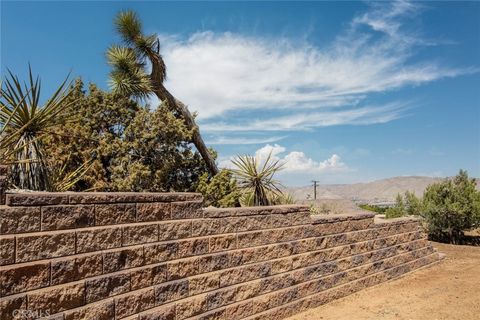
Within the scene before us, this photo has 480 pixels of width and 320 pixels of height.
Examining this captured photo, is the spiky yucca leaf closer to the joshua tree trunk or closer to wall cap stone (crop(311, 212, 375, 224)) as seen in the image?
the joshua tree trunk

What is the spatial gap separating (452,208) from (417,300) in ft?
31.3

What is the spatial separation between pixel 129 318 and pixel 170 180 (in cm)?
1319

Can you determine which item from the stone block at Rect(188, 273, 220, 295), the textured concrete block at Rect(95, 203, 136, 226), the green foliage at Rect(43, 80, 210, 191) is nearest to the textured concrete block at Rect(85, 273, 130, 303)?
the textured concrete block at Rect(95, 203, 136, 226)

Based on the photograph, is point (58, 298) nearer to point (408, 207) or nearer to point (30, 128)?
point (30, 128)

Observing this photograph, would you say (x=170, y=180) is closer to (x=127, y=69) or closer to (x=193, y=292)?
(x=127, y=69)

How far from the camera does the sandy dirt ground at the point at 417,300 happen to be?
6508 millimetres

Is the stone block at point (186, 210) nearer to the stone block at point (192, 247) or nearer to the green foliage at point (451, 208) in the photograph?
the stone block at point (192, 247)

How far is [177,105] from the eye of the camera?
18.3 m

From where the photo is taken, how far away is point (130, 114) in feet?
57.1

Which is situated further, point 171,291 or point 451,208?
point 451,208

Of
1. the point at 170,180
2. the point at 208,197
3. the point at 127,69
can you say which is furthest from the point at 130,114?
the point at 208,197

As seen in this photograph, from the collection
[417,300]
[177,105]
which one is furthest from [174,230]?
[177,105]

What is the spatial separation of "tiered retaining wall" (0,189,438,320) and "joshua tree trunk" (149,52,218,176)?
455 inches

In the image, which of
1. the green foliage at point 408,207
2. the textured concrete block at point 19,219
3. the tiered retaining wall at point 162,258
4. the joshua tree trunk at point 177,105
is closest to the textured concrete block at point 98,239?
the tiered retaining wall at point 162,258
